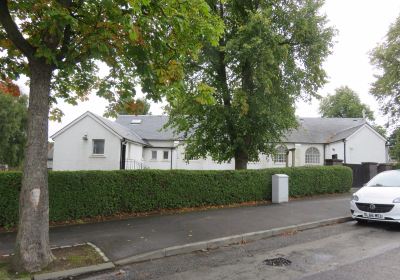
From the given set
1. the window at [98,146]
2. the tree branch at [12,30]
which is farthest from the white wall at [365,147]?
the tree branch at [12,30]

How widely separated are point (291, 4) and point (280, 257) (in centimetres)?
1322

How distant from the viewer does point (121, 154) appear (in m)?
29.7

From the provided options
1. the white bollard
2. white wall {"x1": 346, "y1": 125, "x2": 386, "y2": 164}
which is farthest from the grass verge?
white wall {"x1": 346, "y1": 125, "x2": 386, "y2": 164}

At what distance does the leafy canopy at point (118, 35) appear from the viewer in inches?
258

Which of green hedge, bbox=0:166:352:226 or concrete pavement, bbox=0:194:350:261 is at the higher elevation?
green hedge, bbox=0:166:352:226

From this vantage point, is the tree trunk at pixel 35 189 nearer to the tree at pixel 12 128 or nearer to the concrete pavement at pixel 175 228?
the concrete pavement at pixel 175 228

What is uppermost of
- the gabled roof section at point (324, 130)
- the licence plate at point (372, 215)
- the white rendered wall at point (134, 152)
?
the gabled roof section at point (324, 130)

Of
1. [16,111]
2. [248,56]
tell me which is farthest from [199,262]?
[16,111]

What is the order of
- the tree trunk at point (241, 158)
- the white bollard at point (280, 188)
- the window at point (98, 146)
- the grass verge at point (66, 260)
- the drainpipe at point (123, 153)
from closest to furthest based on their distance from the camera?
the grass verge at point (66, 260)
the white bollard at point (280, 188)
the tree trunk at point (241, 158)
the drainpipe at point (123, 153)
the window at point (98, 146)

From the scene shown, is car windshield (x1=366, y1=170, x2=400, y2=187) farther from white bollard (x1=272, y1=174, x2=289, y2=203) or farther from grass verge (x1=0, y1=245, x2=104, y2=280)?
grass verge (x1=0, y1=245, x2=104, y2=280)

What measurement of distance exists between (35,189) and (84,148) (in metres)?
24.9

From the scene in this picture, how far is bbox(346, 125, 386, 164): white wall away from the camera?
36.4m

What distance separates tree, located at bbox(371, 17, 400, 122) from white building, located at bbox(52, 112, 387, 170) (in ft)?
12.6

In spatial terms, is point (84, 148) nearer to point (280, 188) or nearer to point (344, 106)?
point (280, 188)
